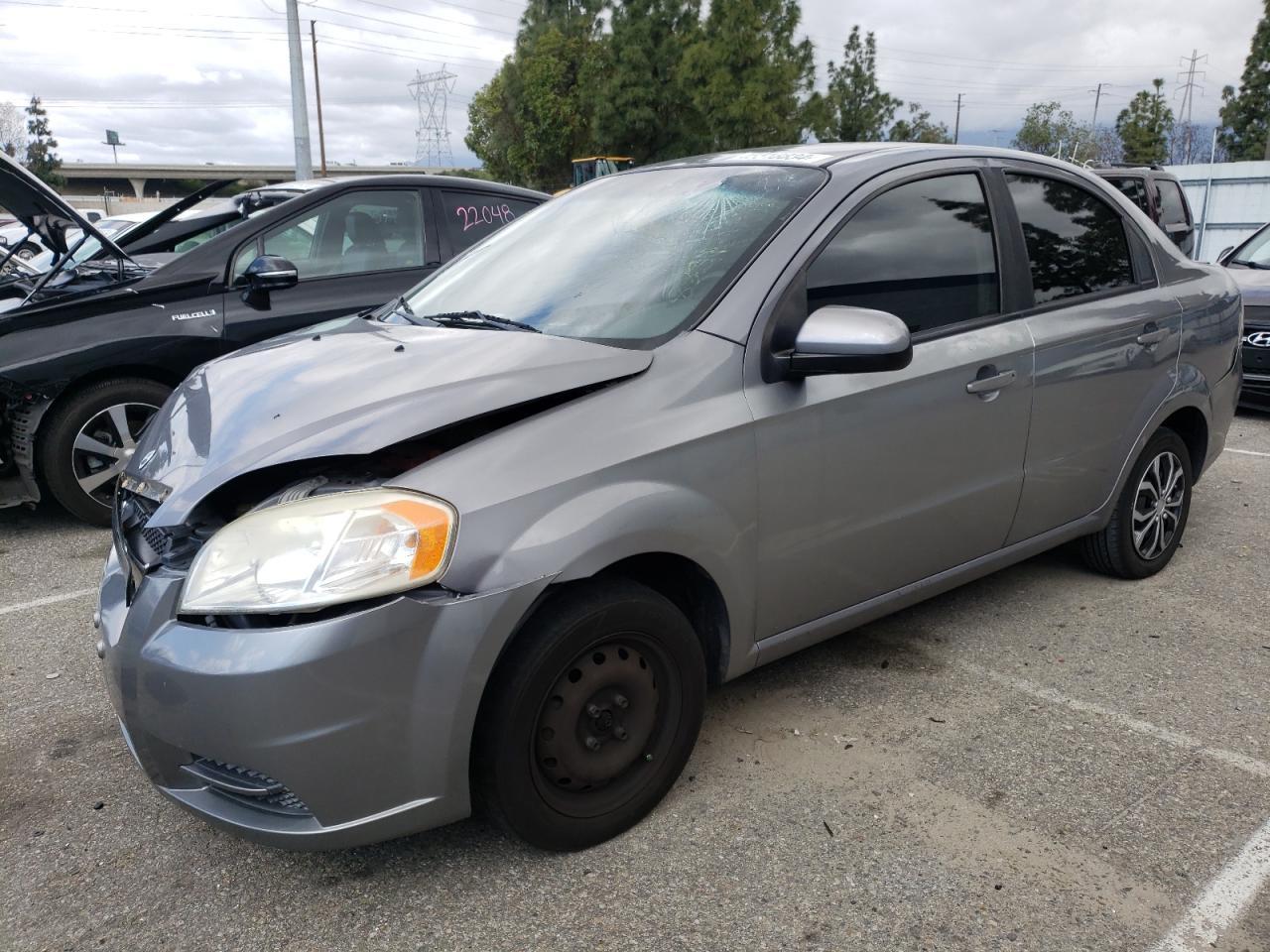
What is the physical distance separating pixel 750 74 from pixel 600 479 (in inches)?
1443

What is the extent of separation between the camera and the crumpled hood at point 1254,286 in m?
7.31

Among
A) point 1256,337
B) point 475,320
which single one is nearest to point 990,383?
point 475,320

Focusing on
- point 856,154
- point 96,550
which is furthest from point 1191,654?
point 96,550

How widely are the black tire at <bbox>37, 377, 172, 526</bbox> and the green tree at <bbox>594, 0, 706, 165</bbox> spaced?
36.2 meters

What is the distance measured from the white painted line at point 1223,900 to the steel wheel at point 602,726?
3.84 feet

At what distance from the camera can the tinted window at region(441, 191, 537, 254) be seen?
598 centimetres

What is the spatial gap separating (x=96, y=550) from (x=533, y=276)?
2981 mm

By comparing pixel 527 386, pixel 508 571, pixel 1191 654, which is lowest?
pixel 1191 654

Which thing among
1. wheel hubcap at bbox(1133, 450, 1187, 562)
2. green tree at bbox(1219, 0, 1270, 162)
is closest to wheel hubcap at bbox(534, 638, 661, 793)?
wheel hubcap at bbox(1133, 450, 1187, 562)

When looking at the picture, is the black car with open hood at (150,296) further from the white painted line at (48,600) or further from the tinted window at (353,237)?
the white painted line at (48,600)

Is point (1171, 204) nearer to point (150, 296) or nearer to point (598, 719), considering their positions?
point (150, 296)

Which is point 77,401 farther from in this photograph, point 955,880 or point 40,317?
point 955,880

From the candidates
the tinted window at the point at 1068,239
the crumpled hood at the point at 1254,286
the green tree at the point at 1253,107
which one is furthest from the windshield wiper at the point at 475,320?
the green tree at the point at 1253,107

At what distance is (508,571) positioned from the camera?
2.08m
